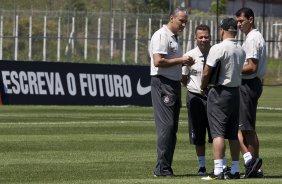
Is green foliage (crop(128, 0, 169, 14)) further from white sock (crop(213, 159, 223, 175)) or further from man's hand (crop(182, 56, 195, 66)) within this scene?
white sock (crop(213, 159, 223, 175))

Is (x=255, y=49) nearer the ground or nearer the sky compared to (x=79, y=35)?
nearer the sky

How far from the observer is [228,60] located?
13.9 meters

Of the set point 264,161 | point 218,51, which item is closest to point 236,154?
point 218,51

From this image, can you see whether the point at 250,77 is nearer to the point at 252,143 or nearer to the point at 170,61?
the point at 252,143

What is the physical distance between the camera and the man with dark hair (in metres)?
13.9

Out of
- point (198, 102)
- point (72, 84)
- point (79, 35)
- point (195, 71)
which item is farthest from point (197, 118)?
point (79, 35)

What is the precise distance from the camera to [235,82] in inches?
551

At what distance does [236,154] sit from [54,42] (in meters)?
30.5

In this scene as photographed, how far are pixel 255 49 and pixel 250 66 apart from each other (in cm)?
26

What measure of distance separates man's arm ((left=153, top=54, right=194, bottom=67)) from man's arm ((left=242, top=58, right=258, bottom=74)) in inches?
31.2

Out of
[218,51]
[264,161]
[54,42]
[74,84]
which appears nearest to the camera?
[218,51]

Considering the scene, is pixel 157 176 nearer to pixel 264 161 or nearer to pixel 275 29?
pixel 264 161

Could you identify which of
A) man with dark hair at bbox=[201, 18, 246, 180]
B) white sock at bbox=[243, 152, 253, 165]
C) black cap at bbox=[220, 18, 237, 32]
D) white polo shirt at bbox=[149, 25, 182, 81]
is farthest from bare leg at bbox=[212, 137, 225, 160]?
black cap at bbox=[220, 18, 237, 32]

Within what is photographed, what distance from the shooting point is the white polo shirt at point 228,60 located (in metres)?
13.8
